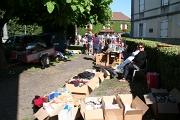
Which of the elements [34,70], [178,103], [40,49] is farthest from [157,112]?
[40,49]

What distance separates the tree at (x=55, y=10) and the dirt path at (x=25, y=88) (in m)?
2.20

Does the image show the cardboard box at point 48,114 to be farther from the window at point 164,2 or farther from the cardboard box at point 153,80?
the window at point 164,2

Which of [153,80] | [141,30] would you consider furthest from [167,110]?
[141,30]

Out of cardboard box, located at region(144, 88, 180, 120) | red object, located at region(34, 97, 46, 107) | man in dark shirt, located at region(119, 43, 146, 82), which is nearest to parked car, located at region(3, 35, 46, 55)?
man in dark shirt, located at region(119, 43, 146, 82)

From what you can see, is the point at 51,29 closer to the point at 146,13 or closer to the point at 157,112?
the point at 146,13

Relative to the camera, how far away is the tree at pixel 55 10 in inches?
234

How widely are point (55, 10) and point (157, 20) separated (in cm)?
1767

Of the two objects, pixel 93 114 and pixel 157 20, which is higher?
pixel 157 20

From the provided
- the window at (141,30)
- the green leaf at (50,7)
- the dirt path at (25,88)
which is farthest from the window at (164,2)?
the green leaf at (50,7)

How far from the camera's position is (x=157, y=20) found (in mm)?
22672

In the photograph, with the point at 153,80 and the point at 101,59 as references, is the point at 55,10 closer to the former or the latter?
the point at 101,59

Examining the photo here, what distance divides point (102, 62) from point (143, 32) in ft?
55.4

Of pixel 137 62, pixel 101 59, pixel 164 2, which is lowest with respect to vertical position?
pixel 101 59

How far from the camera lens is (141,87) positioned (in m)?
6.70
